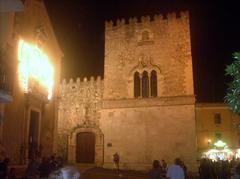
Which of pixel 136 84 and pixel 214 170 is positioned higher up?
pixel 136 84

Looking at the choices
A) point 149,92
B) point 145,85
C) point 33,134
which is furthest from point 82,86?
point 33,134

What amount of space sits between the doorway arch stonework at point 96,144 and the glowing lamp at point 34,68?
6572 mm

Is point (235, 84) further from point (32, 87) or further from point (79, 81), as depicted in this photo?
point (79, 81)

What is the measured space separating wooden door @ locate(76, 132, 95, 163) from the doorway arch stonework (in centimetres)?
25

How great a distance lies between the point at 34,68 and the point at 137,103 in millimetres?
8576

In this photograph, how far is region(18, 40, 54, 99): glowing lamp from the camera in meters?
15.7

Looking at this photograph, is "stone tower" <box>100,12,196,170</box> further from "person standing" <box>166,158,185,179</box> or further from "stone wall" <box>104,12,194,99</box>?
"person standing" <box>166,158,185,179</box>

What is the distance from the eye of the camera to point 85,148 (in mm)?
25109

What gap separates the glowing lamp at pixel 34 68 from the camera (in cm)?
1572

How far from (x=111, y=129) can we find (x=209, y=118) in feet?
46.6

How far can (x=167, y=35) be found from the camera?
2402cm

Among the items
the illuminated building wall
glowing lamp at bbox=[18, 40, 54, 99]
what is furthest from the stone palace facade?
glowing lamp at bbox=[18, 40, 54, 99]

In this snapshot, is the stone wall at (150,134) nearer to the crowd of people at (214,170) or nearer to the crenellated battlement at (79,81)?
the crenellated battlement at (79,81)

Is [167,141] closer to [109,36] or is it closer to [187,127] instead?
[187,127]
